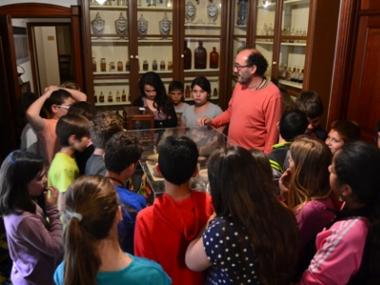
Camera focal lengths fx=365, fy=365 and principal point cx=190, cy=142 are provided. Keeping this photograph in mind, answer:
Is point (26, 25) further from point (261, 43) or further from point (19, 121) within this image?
point (261, 43)

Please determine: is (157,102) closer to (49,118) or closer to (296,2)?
(49,118)

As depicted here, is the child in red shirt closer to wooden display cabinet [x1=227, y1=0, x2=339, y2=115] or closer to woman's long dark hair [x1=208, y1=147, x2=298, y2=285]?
woman's long dark hair [x1=208, y1=147, x2=298, y2=285]

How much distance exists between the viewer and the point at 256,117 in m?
2.52

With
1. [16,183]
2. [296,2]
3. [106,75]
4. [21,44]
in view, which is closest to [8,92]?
[106,75]

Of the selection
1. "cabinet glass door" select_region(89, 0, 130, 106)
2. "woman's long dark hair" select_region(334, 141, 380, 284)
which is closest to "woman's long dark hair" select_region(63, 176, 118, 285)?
"woman's long dark hair" select_region(334, 141, 380, 284)

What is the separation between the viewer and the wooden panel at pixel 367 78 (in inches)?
87.3

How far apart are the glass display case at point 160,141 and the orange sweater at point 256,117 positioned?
192 millimetres

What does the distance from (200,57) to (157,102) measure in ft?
4.72

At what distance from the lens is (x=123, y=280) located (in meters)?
0.96

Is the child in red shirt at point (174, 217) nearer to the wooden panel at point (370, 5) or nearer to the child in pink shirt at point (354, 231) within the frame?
the child in pink shirt at point (354, 231)

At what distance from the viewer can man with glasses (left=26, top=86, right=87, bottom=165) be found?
2.31m

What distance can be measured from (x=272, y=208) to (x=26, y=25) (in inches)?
190

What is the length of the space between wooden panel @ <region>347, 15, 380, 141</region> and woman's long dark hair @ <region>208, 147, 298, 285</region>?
4.90 ft

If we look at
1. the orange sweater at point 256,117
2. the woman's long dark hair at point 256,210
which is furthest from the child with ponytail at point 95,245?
the orange sweater at point 256,117
